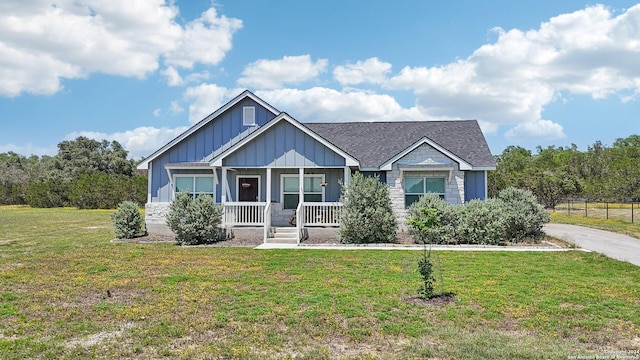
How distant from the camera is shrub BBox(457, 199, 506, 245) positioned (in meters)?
14.4

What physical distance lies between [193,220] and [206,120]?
5247 mm

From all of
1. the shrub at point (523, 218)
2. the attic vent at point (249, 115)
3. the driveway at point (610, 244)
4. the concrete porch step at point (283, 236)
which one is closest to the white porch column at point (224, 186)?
the concrete porch step at point (283, 236)

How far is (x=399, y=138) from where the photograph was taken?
2089 cm

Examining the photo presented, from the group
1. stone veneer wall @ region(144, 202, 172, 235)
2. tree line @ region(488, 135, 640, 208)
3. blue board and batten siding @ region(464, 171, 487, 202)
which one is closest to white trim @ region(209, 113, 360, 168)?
stone veneer wall @ region(144, 202, 172, 235)

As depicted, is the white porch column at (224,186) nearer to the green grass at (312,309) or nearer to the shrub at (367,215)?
the shrub at (367,215)

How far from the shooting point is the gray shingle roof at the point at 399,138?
18.5 m

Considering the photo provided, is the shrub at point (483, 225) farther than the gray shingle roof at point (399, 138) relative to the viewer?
No

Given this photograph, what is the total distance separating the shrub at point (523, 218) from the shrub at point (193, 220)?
35.3 ft

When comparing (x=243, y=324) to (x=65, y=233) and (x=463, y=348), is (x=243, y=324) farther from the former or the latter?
(x=65, y=233)

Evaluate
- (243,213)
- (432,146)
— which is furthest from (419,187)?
(243,213)

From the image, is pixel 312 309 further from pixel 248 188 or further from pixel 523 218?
pixel 248 188

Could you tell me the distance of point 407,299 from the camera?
7418 millimetres

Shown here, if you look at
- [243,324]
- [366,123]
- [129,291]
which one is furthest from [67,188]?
[243,324]

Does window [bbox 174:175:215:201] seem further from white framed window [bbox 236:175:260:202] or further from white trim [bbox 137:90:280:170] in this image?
white trim [bbox 137:90:280:170]
